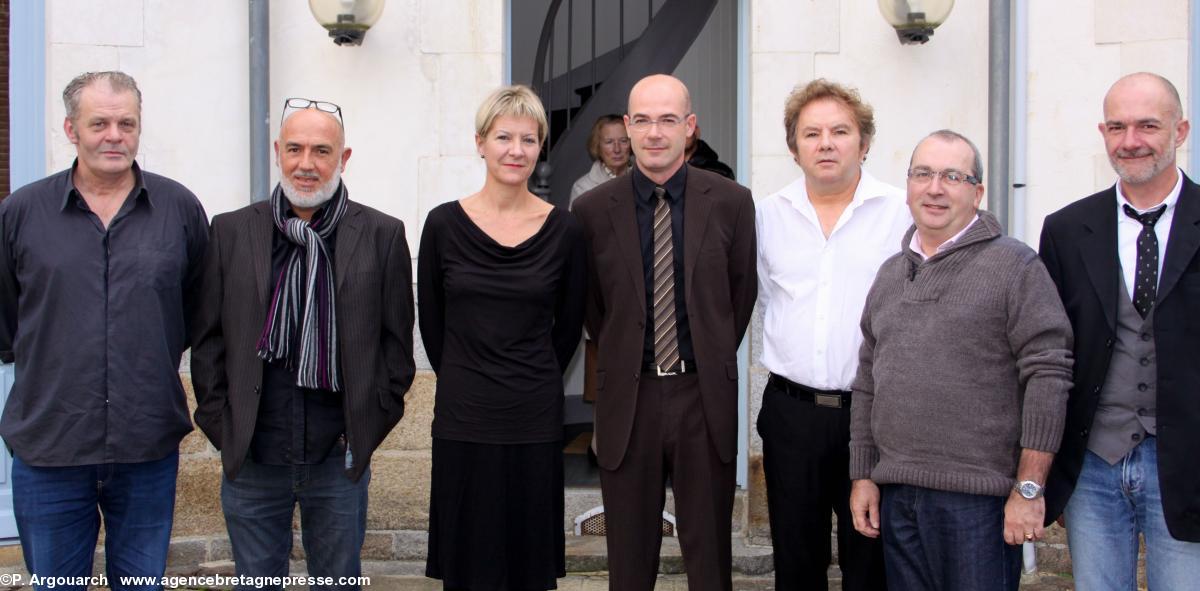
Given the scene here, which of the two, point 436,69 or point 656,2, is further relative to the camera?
point 656,2

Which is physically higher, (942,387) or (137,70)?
(137,70)

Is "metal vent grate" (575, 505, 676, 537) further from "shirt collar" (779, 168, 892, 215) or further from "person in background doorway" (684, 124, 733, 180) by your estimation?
"shirt collar" (779, 168, 892, 215)

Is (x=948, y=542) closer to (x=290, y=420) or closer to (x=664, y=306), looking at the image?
(x=664, y=306)

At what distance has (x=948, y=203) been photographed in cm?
294

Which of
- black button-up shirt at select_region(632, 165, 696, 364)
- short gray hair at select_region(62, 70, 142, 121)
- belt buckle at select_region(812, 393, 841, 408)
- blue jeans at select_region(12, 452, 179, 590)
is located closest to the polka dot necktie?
belt buckle at select_region(812, 393, 841, 408)

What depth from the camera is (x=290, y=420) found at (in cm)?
318

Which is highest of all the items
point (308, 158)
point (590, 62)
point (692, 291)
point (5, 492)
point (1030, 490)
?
point (590, 62)

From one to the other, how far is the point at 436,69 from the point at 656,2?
2.57 m

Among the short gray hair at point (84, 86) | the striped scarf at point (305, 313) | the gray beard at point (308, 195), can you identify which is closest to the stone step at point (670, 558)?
the striped scarf at point (305, 313)

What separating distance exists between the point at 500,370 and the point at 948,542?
139 centimetres

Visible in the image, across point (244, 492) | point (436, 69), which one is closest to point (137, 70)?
point (436, 69)

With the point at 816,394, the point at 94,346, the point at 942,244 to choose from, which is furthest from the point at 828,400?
the point at 94,346

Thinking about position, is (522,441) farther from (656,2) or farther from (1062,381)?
(656,2)

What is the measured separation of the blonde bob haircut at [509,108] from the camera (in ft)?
11.1
